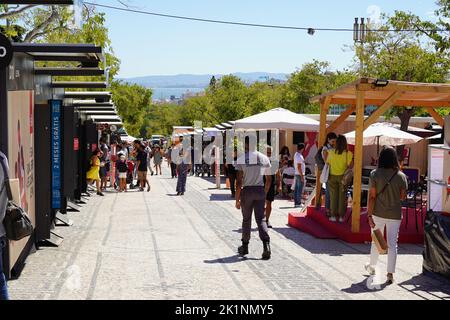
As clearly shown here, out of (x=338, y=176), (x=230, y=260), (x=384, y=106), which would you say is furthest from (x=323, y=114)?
(x=230, y=260)

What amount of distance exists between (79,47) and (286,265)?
4.10m

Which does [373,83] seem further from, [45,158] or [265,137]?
[265,137]

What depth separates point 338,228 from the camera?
483 inches

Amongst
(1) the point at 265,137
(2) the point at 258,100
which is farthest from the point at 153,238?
(2) the point at 258,100

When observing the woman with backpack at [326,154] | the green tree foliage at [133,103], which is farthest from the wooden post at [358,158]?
the green tree foliage at [133,103]

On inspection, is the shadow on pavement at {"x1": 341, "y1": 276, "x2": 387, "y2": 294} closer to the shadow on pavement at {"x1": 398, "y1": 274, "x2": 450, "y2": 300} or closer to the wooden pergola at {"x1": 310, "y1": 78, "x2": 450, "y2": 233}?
the shadow on pavement at {"x1": 398, "y1": 274, "x2": 450, "y2": 300}

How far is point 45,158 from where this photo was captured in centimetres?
1118

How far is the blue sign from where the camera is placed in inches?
447

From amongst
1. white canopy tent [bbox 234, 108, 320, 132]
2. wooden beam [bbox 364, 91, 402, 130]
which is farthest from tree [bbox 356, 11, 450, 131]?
wooden beam [bbox 364, 91, 402, 130]

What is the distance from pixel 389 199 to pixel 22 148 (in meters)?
4.86

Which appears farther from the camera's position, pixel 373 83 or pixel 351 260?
pixel 373 83

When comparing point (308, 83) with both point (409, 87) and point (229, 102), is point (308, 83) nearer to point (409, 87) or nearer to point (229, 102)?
point (229, 102)
